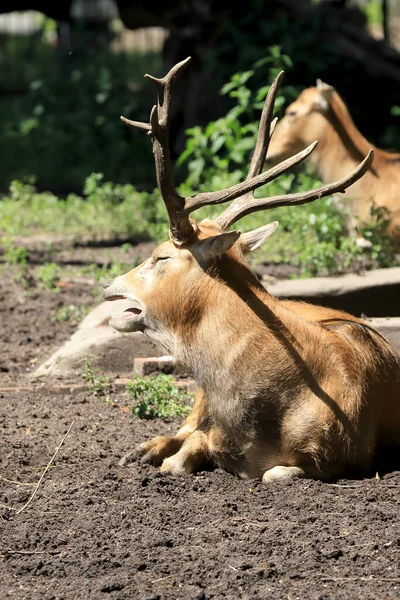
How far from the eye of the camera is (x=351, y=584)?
12.4ft

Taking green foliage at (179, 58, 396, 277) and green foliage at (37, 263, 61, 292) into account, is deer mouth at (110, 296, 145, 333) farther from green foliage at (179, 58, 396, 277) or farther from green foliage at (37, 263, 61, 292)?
green foliage at (37, 263, 61, 292)

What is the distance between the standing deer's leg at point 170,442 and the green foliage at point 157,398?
55 cm

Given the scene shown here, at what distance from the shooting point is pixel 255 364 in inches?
185

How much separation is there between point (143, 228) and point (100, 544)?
23.9ft

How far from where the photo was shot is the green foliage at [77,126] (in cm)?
1553

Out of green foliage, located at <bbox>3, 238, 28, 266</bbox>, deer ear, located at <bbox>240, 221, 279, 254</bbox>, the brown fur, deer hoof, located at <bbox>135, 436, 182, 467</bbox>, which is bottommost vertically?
green foliage, located at <bbox>3, 238, 28, 266</bbox>

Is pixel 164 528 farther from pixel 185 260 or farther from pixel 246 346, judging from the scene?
pixel 185 260

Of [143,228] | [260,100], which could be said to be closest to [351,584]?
[143,228]

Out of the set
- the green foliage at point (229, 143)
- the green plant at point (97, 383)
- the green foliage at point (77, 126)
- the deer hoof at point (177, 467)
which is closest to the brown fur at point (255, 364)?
the deer hoof at point (177, 467)

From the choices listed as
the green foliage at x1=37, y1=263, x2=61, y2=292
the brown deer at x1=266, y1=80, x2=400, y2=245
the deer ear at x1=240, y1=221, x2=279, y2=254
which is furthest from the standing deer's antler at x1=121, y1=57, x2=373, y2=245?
the brown deer at x1=266, y1=80, x2=400, y2=245

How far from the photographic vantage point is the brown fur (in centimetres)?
470

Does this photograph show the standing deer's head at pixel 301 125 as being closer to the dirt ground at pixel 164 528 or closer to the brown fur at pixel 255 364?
the dirt ground at pixel 164 528

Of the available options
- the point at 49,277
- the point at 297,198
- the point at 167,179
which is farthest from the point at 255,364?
the point at 49,277

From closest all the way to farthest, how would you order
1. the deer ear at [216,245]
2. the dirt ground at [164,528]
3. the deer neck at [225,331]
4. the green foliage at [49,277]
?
the dirt ground at [164,528], the deer ear at [216,245], the deer neck at [225,331], the green foliage at [49,277]
